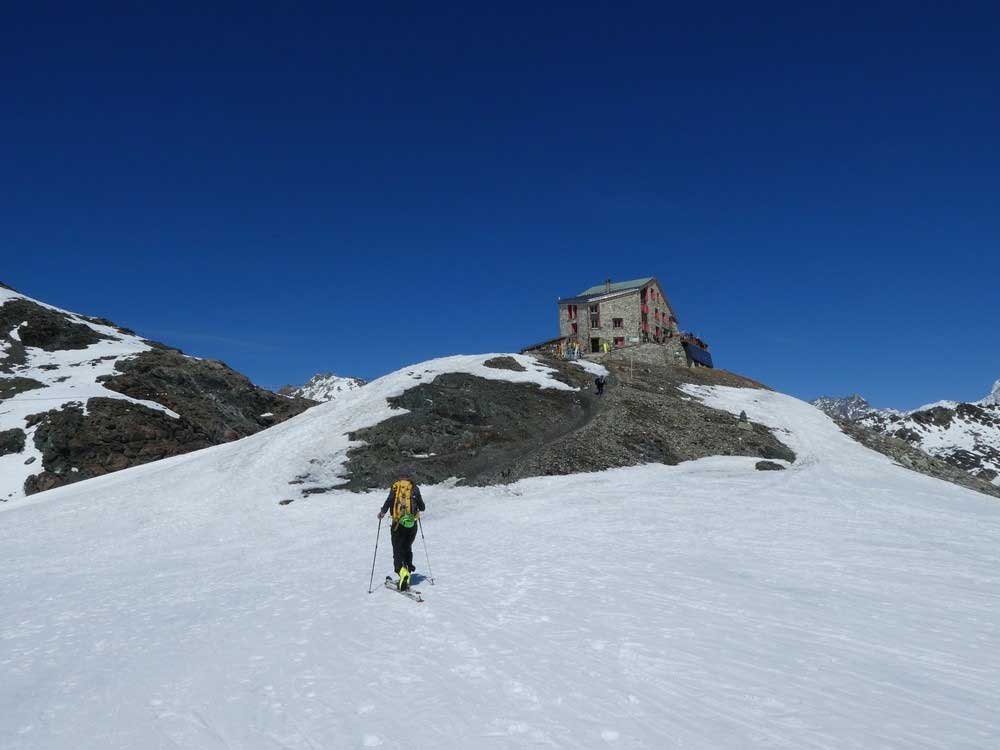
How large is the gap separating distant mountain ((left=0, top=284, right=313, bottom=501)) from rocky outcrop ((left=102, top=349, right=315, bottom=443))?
0.13 meters

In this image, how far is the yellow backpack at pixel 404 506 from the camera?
42.7 feet

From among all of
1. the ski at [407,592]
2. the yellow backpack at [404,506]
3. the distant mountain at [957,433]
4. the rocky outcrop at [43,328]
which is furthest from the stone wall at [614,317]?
the distant mountain at [957,433]

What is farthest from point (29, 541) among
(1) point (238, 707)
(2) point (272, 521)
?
(1) point (238, 707)

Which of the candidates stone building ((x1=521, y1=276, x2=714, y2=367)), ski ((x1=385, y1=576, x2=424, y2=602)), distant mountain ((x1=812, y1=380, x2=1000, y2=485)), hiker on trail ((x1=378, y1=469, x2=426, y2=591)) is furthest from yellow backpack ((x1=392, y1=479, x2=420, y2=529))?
distant mountain ((x1=812, y1=380, x2=1000, y2=485))

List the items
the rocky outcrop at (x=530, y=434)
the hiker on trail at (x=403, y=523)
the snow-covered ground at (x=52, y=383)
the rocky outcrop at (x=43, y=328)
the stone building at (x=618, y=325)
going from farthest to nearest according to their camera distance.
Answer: the stone building at (x=618, y=325), the rocky outcrop at (x=43, y=328), the snow-covered ground at (x=52, y=383), the rocky outcrop at (x=530, y=434), the hiker on trail at (x=403, y=523)

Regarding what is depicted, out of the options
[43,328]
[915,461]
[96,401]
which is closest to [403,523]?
[915,461]

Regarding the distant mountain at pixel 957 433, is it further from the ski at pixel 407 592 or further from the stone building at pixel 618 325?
the ski at pixel 407 592

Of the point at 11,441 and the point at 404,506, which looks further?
the point at 11,441

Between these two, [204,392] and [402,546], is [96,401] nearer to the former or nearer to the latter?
[204,392]

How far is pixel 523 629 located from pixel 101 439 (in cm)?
4084

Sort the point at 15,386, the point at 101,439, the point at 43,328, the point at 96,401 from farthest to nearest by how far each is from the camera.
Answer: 1. the point at 43,328
2. the point at 15,386
3. the point at 96,401
4. the point at 101,439

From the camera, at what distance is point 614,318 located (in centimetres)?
7281

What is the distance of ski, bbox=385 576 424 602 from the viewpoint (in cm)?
1179

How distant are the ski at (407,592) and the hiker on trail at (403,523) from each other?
0.38 feet
